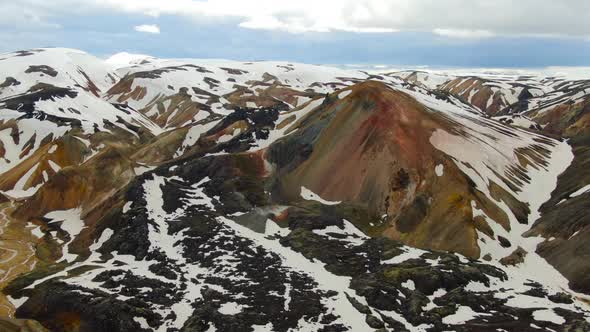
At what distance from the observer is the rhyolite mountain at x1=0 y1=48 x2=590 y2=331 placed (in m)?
57.7

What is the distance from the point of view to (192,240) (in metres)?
83.6

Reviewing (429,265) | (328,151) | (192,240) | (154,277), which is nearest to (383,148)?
(328,151)

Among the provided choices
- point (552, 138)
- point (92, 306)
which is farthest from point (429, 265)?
point (552, 138)

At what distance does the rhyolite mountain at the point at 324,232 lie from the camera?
57.7 meters

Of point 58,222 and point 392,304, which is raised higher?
point 392,304

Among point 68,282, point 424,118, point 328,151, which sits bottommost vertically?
point 68,282

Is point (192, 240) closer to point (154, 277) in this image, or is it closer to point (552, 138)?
point (154, 277)

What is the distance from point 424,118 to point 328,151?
23244 millimetres

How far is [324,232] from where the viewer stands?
84.9 meters

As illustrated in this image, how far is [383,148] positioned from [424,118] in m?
15.8

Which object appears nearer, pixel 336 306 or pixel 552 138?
pixel 336 306

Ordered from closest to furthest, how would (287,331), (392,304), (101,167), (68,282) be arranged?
1. (287,331)
2. (392,304)
3. (68,282)
4. (101,167)

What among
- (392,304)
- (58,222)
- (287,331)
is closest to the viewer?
(287,331)

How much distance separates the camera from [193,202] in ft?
329
